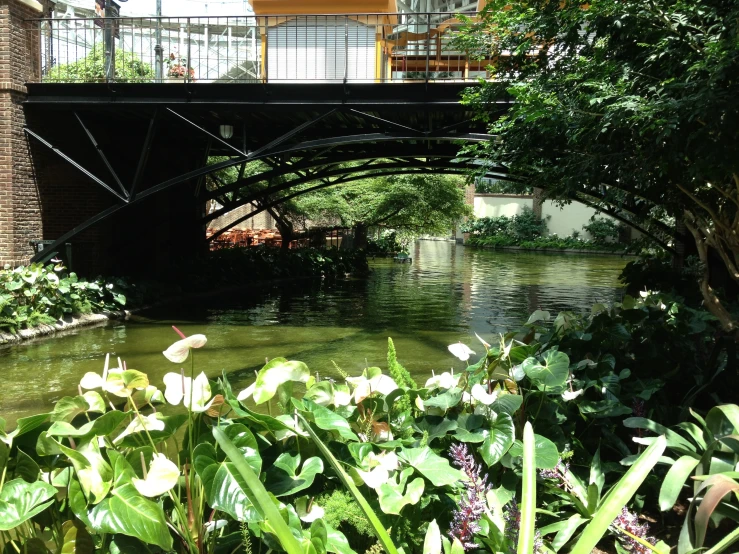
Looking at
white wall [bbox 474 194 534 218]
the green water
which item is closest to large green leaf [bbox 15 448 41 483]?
the green water

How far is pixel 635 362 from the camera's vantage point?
3549 mm

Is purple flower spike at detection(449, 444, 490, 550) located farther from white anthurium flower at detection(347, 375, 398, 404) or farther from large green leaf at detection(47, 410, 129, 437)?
large green leaf at detection(47, 410, 129, 437)

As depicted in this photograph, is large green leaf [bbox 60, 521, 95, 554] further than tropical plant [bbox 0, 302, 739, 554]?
Yes

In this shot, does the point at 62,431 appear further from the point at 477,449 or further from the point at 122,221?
the point at 122,221

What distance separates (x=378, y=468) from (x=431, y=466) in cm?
20

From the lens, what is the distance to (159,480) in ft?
5.98

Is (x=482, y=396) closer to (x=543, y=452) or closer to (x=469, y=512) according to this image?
(x=543, y=452)

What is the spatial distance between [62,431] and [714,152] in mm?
3265

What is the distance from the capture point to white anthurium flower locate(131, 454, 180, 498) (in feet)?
5.89

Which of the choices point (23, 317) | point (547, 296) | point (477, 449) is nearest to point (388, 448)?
point (477, 449)

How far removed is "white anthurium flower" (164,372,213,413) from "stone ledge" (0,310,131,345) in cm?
745

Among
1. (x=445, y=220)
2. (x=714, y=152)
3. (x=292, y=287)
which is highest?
(x=714, y=152)

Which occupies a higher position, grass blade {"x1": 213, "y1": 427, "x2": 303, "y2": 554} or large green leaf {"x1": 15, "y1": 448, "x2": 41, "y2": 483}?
grass blade {"x1": 213, "y1": 427, "x2": 303, "y2": 554}

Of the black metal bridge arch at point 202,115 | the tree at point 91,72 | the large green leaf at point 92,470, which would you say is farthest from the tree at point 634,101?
the tree at point 91,72
